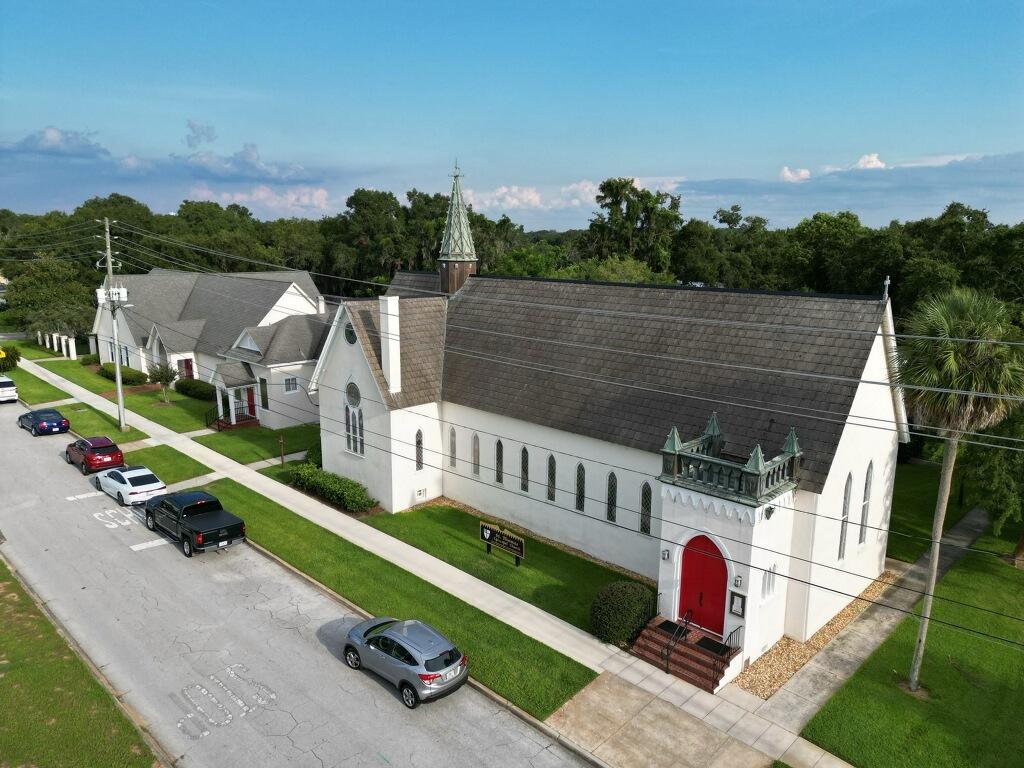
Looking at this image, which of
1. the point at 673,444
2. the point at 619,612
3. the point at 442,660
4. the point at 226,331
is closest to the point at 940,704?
the point at 619,612

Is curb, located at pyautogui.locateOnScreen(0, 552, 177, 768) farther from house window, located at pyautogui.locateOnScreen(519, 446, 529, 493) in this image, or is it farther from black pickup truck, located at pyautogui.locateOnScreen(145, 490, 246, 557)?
house window, located at pyautogui.locateOnScreen(519, 446, 529, 493)

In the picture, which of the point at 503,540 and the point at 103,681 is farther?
the point at 503,540

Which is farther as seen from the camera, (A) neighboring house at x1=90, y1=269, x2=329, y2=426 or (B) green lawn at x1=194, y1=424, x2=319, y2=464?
(A) neighboring house at x1=90, y1=269, x2=329, y2=426

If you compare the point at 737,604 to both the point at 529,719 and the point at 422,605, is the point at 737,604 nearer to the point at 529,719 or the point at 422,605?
the point at 529,719

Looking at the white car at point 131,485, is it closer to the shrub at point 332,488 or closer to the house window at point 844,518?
the shrub at point 332,488

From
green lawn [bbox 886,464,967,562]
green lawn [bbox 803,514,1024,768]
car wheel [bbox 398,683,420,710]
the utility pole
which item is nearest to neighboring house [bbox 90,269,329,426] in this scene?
the utility pole

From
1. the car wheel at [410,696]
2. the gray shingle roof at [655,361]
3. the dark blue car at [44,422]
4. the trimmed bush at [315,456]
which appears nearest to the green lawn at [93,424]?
the dark blue car at [44,422]
